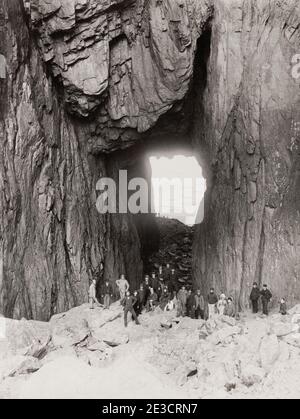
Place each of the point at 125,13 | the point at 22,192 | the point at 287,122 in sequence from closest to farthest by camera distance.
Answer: the point at 22,192
the point at 287,122
the point at 125,13

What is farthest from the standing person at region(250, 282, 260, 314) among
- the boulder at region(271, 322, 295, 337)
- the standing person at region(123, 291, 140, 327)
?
the standing person at region(123, 291, 140, 327)

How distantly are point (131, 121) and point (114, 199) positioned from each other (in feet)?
17.9

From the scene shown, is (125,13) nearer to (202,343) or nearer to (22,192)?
(22,192)

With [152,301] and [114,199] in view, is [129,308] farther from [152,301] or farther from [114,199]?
[114,199]

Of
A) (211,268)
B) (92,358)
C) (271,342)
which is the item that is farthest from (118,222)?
(271,342)

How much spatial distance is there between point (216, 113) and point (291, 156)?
206 inches

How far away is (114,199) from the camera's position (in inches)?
1123

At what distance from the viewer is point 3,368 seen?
50.3ft

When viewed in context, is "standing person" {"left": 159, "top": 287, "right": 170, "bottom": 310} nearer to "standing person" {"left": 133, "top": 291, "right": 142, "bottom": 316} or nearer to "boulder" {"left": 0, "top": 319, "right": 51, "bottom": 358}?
"standing person" {"left": 133, "top": 291, "right": 142, "bottom": 316}

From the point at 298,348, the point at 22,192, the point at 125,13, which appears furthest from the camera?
the point at 125,13

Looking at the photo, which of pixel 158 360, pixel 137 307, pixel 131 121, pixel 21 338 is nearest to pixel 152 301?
pixel 137 307

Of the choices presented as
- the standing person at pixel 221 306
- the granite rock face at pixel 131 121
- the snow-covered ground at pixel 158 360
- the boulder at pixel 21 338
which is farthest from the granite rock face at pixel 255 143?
the boulder at pixel 21 338

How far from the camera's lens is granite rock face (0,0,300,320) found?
65.2ft

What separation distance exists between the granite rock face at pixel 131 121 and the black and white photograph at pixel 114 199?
69 mm
